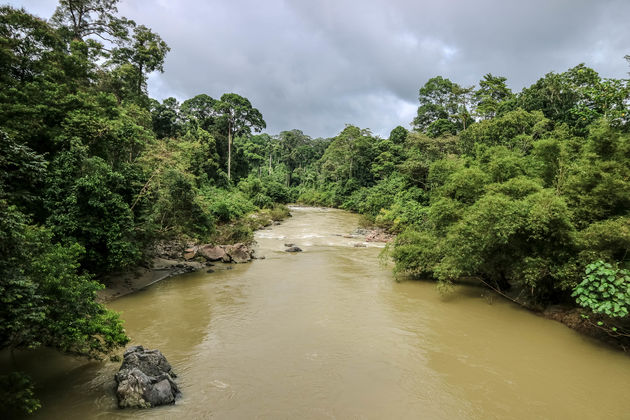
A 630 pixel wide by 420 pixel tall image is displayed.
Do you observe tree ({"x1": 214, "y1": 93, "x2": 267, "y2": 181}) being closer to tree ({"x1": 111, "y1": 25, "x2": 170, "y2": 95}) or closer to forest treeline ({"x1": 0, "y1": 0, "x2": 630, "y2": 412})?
tree ({"x1": 111, "y1": 25, "x2": 170, "y2": 95})

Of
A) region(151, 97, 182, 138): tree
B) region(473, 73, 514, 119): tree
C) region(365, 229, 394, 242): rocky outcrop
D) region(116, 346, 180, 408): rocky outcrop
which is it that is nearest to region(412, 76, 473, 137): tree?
region(473, 73, 514, 119): tree

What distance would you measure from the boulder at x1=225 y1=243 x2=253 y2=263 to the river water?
13.3ft

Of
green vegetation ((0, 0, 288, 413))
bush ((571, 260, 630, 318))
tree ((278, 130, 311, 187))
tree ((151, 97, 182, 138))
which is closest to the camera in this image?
green vegetation ((0, 0, 288, 413))

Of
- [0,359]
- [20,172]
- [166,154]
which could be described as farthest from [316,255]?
[20,172]

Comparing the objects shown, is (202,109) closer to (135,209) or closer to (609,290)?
(135,209)

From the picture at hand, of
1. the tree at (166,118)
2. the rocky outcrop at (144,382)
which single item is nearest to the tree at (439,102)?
the tree at (166,118)

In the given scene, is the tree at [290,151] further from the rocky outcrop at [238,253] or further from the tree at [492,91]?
the rocky outcrop at [238,253]

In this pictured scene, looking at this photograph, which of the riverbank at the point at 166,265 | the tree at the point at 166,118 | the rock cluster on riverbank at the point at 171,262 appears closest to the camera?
the riverbank at the point at 166,265

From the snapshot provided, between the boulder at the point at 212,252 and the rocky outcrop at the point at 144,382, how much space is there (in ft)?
35.0

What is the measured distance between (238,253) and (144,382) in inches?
459

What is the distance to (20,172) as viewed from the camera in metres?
4.71

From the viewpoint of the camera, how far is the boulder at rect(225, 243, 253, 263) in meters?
16.9

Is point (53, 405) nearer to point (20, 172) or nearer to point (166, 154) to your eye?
point (20, 172)

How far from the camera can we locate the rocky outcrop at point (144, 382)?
553cm
